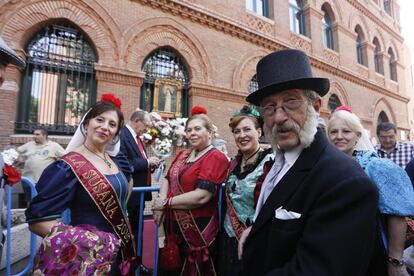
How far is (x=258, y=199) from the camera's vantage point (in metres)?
1.58

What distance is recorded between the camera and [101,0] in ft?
23.3

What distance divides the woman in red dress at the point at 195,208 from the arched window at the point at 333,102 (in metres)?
12.7

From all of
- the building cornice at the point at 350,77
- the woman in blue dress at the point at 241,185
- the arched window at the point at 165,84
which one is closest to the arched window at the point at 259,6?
the building cornice at the point at 350,77

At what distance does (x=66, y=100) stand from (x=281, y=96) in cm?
695

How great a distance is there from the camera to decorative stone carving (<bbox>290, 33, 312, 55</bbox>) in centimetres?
1192

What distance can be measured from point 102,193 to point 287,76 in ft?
5.00

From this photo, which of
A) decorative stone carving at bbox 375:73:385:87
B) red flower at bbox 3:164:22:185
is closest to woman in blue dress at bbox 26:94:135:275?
red flower at bbox 3:164:22:185

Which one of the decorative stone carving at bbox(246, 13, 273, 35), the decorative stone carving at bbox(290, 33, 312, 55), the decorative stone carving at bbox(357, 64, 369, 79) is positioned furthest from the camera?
the decorative stone carving at bbox(357, 64, 369, 79)

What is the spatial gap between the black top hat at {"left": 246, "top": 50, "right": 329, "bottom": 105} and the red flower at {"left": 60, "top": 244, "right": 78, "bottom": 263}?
4.70 feet

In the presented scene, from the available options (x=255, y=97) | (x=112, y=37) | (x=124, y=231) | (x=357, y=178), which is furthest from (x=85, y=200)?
(x=112, y=37)

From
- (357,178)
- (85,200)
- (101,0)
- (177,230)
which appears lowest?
(177,230)

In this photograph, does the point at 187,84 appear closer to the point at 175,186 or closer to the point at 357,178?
the point at 175,186

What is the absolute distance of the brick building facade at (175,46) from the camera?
20.6 feet

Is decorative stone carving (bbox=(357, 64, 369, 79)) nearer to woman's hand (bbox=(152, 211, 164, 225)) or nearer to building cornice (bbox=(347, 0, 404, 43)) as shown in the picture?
building cornice (bbox=(347, 0, 404, 43))
